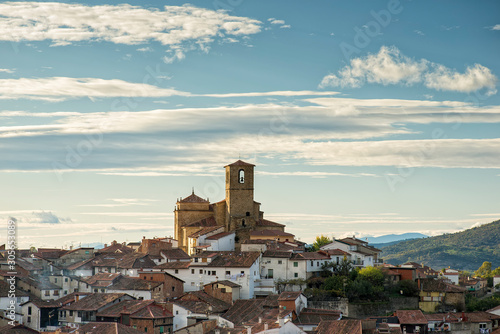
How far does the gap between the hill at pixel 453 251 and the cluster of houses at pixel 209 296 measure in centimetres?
9559

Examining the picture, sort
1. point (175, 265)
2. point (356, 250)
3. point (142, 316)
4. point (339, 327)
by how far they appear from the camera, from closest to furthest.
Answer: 1. point (339, 327)
2. point (142, 316)
3. point (175, 265)
4. point (356, 250)

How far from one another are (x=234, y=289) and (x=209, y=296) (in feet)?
6.85

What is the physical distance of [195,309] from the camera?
57.0 meters

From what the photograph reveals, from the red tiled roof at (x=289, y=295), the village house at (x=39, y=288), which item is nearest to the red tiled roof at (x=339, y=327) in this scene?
the red tiled roof at (x=289, y=295)

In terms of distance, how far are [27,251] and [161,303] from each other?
34.4 meters

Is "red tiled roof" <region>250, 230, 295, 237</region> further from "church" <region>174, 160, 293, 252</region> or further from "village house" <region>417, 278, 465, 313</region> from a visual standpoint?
"village house" <region>417, 278, 465, 313</region>

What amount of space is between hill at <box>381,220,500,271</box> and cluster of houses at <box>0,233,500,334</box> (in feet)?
314

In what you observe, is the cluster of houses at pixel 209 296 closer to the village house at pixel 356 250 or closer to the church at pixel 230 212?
the village house at pixel 356 250

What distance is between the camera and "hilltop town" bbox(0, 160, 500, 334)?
2192 inches

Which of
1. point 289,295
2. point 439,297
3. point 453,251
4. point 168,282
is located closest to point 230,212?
point 168,282

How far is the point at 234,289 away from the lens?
60.8 metres

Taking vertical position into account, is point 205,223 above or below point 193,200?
below

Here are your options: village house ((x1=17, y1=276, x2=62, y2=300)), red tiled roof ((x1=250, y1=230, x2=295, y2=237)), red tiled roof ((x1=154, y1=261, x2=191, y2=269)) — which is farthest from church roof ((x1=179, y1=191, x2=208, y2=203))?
village house ((x1=17, y1=276, x2=62, y2=300))

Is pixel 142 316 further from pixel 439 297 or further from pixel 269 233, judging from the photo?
pixel 439 297
